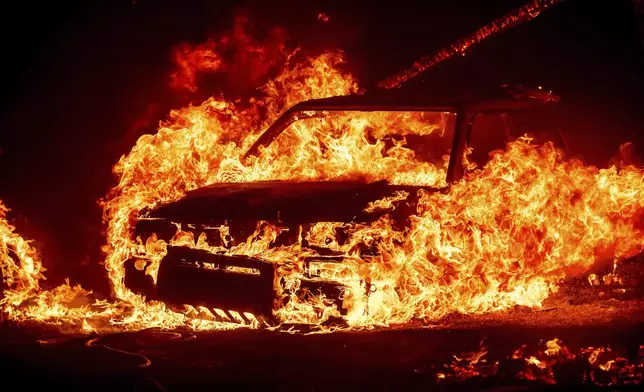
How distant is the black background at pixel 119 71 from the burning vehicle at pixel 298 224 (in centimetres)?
400

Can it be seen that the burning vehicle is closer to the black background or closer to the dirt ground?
the dirt ground

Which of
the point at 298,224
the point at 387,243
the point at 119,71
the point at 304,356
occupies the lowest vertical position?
the point at 304,356

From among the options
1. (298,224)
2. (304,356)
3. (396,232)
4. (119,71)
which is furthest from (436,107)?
(119,71)

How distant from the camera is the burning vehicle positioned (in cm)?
558

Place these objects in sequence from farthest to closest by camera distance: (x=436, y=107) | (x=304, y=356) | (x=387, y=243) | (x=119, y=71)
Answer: (x=119, y=71) → (x=436, y=107) → (x=387, y=243) → (x=304, y=356)

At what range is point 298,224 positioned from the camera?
565cm

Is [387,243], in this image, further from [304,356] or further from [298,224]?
[304,356]

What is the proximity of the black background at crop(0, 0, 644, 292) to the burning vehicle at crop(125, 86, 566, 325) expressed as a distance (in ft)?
13.1

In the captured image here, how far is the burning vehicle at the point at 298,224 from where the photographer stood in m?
5.58

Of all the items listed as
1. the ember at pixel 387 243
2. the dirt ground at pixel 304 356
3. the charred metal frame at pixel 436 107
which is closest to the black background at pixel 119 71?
the ember at pixel 387 243

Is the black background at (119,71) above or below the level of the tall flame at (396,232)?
above

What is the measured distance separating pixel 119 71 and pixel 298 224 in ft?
24.2

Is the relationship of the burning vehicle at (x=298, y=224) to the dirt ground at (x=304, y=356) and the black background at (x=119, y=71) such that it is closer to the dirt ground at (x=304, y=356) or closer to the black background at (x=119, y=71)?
the dirt ground at (x=304, y=356)

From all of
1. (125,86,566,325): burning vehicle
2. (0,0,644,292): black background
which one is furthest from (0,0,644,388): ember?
(0,0,644,292): black background
